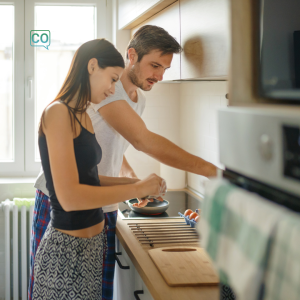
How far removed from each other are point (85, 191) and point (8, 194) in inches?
69.8

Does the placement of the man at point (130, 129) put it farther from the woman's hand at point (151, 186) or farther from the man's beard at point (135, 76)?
the woman's hand at point (151, 186)

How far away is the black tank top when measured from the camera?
127 cm

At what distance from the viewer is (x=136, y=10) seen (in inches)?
86.3

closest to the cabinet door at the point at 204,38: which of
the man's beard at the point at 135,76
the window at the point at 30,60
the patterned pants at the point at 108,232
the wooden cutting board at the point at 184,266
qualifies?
the man's beard at the point at 135,76

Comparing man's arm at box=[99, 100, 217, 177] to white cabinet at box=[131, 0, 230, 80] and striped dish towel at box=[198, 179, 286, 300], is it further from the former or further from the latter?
striped dish towel at box=[198, 179, 286, 300]

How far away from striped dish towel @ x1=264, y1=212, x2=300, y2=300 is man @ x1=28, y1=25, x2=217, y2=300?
1.04 meters

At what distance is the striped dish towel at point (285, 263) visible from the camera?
0.42 metres

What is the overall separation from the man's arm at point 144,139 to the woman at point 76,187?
16cm

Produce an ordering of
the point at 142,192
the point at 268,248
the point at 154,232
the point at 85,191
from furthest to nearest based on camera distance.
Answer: the point at 154,232
the point at 142,192
the point at 85,191
the point at 268,248

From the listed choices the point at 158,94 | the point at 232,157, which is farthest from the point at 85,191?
the point at 158,94

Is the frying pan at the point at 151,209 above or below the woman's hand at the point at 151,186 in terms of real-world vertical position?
below

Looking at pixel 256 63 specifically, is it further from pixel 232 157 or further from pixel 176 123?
pixel 176 123

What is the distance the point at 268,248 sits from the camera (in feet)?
1.52

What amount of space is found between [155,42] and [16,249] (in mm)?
1816
